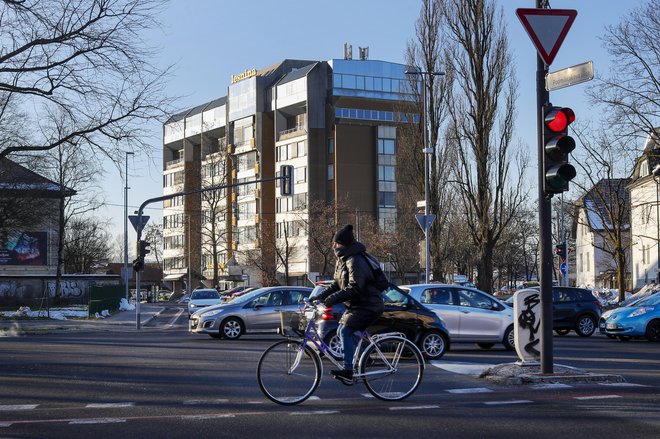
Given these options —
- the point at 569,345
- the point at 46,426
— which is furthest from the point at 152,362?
the point at 569,345

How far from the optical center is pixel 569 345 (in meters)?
23.4

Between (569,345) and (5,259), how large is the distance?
186 ft

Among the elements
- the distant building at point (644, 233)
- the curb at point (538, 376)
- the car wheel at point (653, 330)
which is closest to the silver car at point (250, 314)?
the car wheel at point (653, 330)

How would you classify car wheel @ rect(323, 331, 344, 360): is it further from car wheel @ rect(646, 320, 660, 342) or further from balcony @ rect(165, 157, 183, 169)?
balcony @ rect(165, 157, 183, 169)

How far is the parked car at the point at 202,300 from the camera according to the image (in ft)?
147

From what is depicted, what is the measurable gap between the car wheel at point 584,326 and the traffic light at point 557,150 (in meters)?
17.8

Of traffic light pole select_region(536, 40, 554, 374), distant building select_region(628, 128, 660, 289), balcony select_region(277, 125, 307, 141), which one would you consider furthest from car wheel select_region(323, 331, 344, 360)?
balcony select_region(277, 125, 307, 141)

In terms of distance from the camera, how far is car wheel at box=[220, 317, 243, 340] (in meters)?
24.8

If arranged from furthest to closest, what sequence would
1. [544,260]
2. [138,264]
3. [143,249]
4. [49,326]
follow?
[49,326] < [143,249] < [138,264] < [544,260]

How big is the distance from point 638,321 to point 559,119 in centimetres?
1539

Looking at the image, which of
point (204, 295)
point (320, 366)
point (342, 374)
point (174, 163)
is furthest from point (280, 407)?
point (174, 163)

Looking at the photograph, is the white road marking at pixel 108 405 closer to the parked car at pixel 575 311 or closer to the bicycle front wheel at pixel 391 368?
the bicycle front wheel at pixel 391 368

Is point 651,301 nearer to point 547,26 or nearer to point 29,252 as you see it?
point 547,26

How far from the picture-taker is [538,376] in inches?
481
